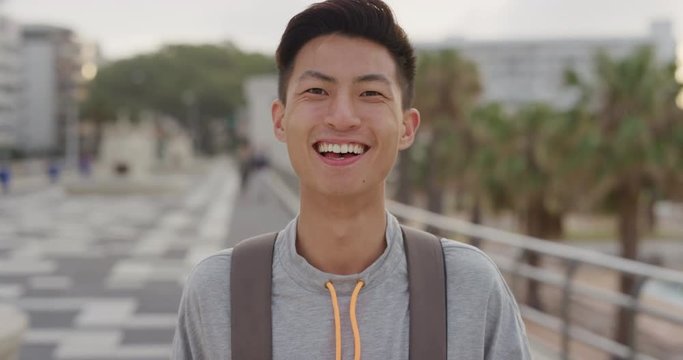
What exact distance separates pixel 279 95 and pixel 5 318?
2.66 meters

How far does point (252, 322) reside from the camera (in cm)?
149

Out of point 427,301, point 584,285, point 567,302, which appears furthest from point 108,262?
point 427,301

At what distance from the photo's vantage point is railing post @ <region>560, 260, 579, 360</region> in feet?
20.0

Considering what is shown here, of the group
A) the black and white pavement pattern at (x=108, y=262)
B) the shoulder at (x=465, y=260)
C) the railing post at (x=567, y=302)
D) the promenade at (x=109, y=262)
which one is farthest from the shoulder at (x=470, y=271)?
→ the black and white pavement pattern at (x=108, y=262)

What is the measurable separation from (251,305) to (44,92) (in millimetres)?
92624

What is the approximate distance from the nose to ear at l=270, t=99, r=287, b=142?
0.47 feet

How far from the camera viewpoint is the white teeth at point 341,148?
1543 mm

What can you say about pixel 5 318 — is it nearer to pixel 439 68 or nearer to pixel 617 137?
pixel 617 137

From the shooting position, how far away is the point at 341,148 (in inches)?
60.7

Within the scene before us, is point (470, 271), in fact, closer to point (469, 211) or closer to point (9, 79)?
point (469, 211)

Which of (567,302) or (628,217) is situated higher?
(567,302)

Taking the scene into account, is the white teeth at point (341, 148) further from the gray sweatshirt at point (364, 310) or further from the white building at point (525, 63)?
the white building at point (525, 63)

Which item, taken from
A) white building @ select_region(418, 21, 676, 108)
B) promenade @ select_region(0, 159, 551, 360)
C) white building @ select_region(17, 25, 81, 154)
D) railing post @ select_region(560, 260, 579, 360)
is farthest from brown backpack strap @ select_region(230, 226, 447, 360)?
white building @ select_region(17, 25, 81, 154)

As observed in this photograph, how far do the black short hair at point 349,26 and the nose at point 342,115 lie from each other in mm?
111
